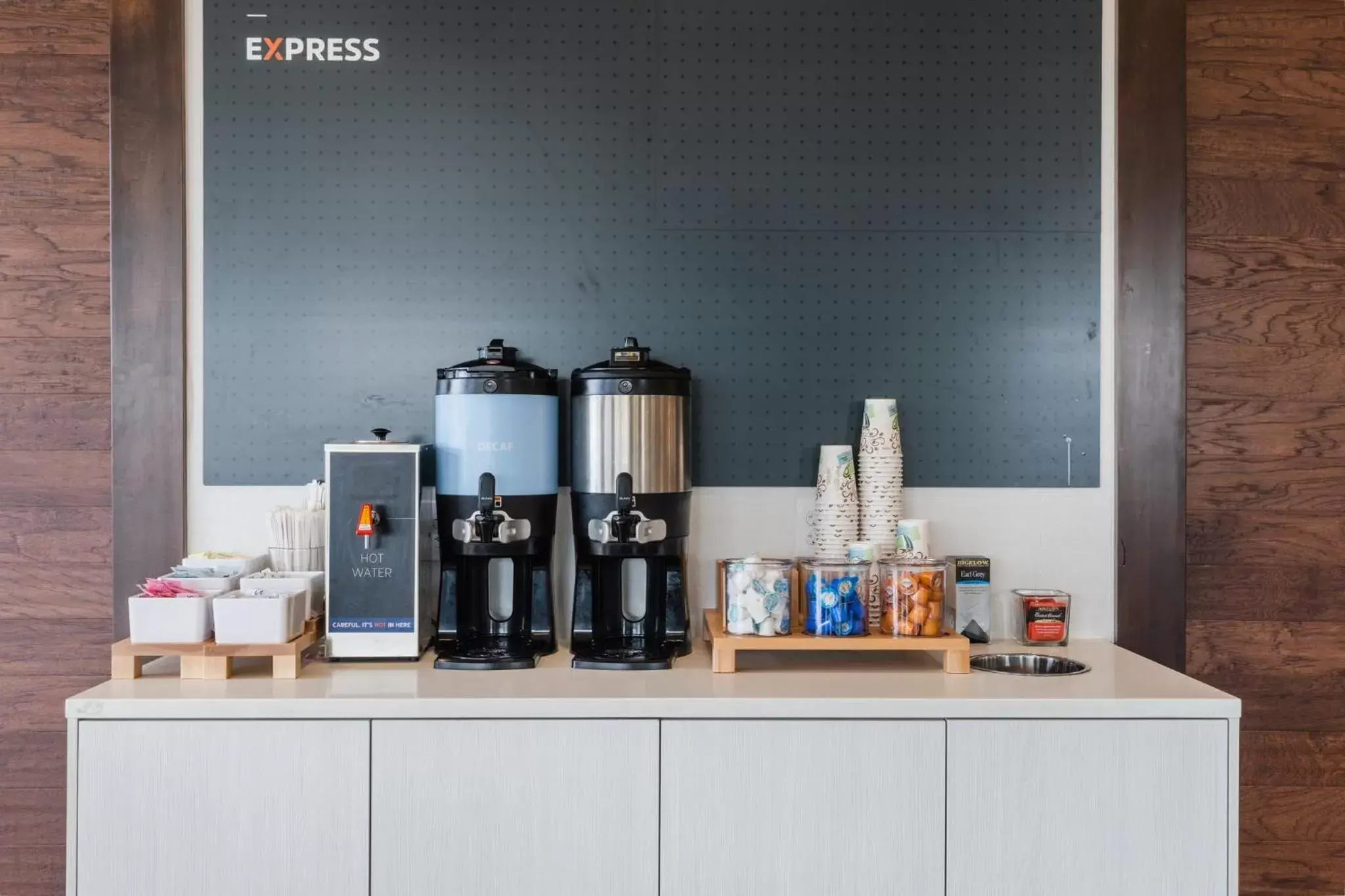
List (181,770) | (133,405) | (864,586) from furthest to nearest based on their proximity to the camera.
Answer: (133,405) → (864,586) → (181,770)

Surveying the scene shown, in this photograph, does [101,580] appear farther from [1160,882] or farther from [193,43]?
[1160,882]

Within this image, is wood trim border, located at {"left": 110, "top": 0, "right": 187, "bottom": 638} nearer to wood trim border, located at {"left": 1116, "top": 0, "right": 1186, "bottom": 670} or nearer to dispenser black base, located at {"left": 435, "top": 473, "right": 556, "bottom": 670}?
dispenser black base, located at {"left": 435, "top": 473, "right": 556, "bottom": 670}

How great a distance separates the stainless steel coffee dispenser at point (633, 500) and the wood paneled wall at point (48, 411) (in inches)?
43.3

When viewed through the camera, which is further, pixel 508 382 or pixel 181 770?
pixel 508 382

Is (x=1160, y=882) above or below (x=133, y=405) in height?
below

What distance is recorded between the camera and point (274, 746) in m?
1.63

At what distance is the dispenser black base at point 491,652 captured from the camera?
1841 mm

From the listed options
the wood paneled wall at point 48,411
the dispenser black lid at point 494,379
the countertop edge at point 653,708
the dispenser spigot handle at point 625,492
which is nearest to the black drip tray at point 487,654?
the countertop edge at point 653,708

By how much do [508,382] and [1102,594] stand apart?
4.59 feet

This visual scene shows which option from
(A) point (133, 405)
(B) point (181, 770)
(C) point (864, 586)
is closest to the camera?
(B) point (181, 770)

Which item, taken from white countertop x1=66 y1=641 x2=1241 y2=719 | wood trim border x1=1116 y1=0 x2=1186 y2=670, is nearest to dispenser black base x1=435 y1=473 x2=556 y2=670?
white countertop x1=66 y1=641 x2=1241 y2=719

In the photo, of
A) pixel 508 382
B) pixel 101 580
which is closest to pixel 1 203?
pixel 101 580

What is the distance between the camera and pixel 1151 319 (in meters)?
2.21

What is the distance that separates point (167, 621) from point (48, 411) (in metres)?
0.75
